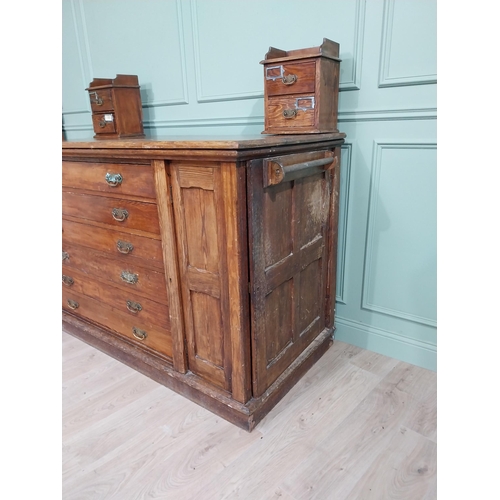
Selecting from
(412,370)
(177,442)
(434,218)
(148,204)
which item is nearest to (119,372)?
(177,442)

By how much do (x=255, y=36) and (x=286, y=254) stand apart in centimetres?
106

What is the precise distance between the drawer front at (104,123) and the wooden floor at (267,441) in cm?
125

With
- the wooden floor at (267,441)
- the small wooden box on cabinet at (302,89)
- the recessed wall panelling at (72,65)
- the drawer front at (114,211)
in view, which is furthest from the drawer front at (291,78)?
the recessed wall panelling at (72,65)

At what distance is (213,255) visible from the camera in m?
1.24

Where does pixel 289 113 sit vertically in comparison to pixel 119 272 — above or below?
above

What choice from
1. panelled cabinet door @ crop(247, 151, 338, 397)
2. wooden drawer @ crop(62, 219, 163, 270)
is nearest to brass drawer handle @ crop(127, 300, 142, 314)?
wooden drawer @ crop(62, 219, 163, 270)

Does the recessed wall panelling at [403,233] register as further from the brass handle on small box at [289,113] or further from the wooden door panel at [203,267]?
the wooden door panel at [203,267]

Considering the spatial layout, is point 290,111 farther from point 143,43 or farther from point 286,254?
point 143,43

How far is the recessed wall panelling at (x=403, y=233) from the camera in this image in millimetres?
1487

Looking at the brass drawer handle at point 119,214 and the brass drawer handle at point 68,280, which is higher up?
the brass drawer handle at point 119,214

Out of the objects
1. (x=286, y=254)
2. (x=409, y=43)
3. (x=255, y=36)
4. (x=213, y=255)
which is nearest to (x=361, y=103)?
(x=409, y=43)
